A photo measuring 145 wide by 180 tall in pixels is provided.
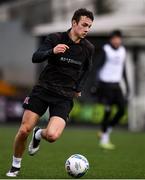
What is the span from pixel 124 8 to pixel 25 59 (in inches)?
231

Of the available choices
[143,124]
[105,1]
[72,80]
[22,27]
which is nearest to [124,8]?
[105,1]

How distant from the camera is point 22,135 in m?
10.5

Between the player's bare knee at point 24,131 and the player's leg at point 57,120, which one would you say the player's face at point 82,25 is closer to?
the player's leg at point 57,120

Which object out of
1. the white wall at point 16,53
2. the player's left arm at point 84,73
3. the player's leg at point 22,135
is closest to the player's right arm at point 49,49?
the player's left arm at point 84,73

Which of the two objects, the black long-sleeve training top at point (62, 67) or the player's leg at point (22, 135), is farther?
the black long-sleeve training top at point (62, 67)

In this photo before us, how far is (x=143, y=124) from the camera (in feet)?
83.1

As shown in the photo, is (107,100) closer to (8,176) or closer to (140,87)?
(8,176)

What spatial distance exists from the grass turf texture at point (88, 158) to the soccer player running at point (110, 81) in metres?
0.56

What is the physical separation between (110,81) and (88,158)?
12.3ft

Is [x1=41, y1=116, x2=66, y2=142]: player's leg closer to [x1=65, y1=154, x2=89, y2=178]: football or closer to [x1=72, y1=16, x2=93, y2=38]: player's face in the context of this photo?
[x1=65, y1=154, x2=89, y2=178]: football

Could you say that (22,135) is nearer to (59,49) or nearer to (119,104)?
(59,49)

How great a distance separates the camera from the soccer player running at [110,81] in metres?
17.1

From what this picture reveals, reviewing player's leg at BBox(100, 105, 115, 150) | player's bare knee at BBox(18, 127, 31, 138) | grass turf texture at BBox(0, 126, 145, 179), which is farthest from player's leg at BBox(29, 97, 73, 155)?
player's leg at BBox(100, 105, 115, 150)

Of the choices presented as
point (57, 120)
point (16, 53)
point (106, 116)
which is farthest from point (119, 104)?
point (16, 53)
